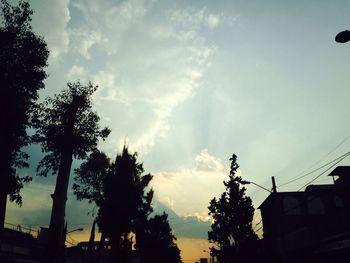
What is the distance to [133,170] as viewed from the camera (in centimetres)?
3819

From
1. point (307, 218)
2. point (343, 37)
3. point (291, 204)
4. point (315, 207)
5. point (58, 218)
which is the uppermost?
point (291, 204)

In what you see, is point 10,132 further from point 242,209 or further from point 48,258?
point 242,209

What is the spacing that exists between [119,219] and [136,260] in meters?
46.4

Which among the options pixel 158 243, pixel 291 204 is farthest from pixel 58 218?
pixel 158 243

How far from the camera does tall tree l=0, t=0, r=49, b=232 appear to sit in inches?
715

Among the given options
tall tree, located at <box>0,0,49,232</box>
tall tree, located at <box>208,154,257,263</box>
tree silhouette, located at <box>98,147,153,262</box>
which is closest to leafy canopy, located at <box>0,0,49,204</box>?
tall tree, located at <box>0,0,49,232</box>

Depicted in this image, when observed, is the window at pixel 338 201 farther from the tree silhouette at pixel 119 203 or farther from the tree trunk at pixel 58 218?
the tree trunk at pixel 58 218

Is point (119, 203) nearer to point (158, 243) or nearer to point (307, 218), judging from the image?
point (307, 218)

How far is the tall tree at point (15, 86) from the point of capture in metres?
18.2

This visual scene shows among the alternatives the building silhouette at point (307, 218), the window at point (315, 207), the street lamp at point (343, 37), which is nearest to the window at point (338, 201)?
the building silhouette at point (307, 218)

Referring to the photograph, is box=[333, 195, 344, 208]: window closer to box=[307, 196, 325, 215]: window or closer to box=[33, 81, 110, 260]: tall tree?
box=[307, 196, 325, 215]: window

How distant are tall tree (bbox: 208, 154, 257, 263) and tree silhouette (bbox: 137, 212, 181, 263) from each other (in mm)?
15710

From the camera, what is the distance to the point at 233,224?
46.6m

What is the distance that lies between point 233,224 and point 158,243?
2641 centimetres
